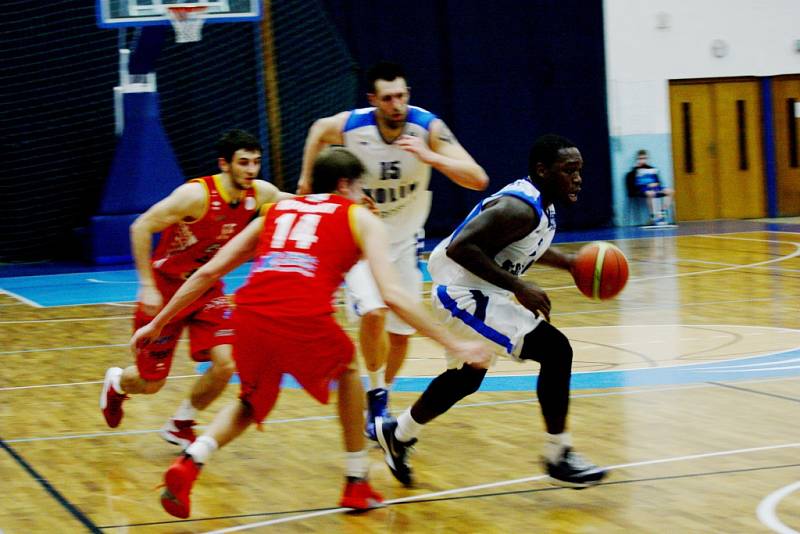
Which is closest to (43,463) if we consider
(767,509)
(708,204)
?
(767,509)

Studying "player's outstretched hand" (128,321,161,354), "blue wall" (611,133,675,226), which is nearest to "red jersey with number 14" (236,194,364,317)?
"player's outstretched hand" (128,321,161,354)

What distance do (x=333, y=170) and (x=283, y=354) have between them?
70cm

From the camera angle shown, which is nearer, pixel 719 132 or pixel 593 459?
pixel 593 459

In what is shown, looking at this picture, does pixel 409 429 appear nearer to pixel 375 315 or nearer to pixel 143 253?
pixel 375 315

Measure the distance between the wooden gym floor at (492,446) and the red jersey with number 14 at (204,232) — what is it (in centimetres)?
90

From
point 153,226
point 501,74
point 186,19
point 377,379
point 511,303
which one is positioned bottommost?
point 377,379

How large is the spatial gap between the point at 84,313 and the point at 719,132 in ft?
41.0

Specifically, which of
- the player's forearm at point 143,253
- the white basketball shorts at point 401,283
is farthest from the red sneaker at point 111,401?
the white basketball shorts at point 401,283

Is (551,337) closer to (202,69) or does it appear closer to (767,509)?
(767,509)

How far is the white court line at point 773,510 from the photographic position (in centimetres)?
362

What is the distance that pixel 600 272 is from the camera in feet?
15.1

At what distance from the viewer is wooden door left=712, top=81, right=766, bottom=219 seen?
19250 millimetres

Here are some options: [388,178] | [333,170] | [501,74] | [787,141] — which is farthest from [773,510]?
[787,141]

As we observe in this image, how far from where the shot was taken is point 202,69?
16.6 meters
